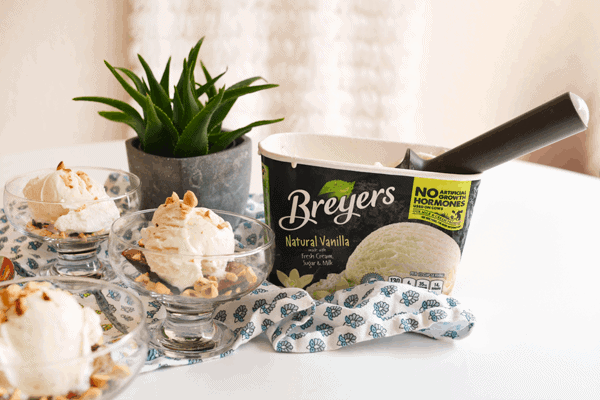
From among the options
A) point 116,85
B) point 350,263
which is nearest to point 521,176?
point 350,263

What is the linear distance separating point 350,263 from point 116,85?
165 centimetres

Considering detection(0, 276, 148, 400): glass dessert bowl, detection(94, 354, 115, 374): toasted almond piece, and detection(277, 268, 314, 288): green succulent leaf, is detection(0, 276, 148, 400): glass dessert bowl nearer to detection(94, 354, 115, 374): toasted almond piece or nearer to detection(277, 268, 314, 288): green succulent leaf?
detection(94, 354, 115, 374): toasted almond piece

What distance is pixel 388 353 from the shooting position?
1.90 feet

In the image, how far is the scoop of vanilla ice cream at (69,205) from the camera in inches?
26.0

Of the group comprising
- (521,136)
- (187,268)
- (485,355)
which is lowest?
(485,355)

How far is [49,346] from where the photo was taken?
413mm

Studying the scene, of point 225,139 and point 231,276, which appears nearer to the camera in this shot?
point 231,276

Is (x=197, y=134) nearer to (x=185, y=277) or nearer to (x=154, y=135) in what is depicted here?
(x=154, y=135)

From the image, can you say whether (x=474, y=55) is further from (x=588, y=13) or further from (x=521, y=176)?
(x=521, y=176)

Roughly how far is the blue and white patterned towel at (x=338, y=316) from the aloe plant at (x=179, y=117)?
232mm

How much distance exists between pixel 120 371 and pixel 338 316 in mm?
265

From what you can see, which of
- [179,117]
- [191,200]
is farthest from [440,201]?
[179,117]

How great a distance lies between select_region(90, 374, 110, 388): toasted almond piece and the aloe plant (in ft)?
1.33

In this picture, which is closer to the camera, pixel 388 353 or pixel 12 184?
pixel 388 353
